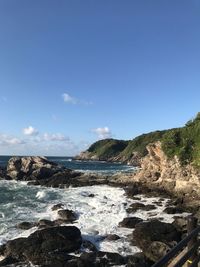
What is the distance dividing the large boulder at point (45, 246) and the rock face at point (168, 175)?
1935 cm

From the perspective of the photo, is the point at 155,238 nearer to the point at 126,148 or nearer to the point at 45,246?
the point at 45,246

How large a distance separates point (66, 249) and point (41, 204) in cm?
2000

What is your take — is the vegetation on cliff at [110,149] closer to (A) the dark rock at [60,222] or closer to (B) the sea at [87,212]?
(B) the sea at [87,212]

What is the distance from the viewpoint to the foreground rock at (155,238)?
68.1ft

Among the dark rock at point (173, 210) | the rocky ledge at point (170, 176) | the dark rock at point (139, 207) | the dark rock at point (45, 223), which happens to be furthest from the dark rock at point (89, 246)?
the rocky ledge at point (170, 176)

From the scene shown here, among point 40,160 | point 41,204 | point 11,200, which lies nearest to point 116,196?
point 41,204

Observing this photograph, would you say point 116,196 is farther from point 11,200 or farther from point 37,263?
point 37,263

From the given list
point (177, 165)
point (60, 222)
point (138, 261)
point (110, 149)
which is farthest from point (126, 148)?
point (138, 261)

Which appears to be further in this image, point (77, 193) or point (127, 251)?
point (77, 193)

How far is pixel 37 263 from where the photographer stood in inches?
798

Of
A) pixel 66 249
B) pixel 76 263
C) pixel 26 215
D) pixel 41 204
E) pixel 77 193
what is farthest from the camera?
pixel 77 193

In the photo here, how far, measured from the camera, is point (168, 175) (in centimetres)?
4706

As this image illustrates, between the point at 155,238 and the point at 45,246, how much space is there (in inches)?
277

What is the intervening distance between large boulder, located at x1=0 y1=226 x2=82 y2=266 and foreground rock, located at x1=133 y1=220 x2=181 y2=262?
3982 mm
